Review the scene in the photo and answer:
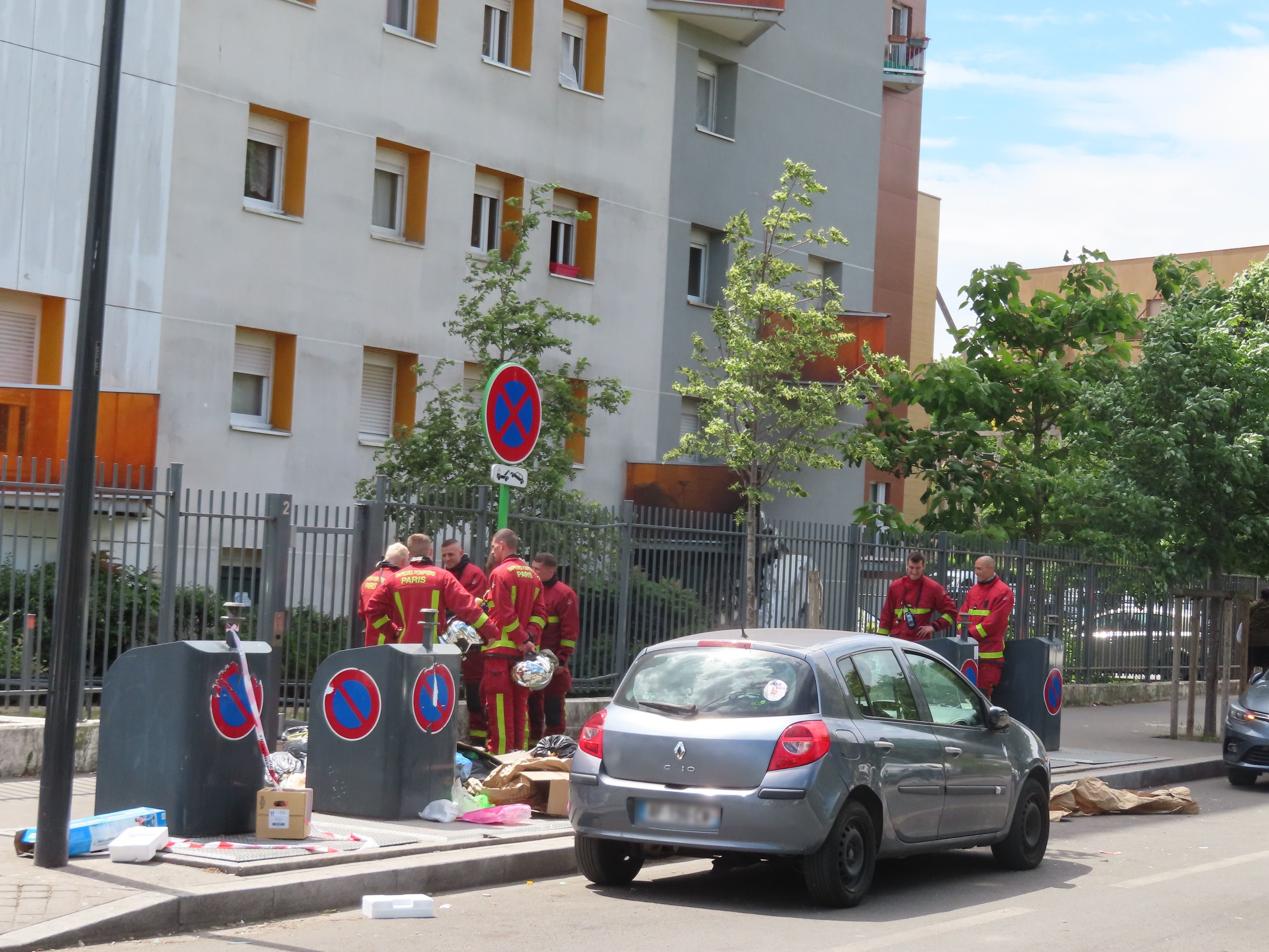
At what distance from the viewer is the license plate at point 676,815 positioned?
26.2 feet

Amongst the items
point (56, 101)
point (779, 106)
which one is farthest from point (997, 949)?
point (779, 106)

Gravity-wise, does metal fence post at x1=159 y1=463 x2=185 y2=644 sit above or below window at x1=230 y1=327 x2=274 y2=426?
below

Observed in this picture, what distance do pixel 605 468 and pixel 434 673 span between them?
1648cm

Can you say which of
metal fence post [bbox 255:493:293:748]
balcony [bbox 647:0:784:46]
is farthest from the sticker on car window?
balcony [bbox 647:0:784:46]

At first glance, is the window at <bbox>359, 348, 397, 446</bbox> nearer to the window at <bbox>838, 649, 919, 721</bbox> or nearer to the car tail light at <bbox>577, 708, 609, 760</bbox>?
the car tail light at <bbox>577, 708, 609, 760</bbox>

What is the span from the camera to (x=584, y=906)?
8227 millimetres

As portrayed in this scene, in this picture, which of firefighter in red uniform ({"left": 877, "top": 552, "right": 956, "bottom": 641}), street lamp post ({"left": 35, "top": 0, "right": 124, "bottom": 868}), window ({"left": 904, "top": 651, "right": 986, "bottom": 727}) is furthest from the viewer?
firefighter in red uniform ({"left": 877, "top": 552, "right": 956, "bottom": 641})

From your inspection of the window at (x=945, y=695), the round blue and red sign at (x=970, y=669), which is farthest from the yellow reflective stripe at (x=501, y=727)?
the round blue and red sign at (x=970, y=669)

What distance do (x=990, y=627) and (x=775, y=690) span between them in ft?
24.6

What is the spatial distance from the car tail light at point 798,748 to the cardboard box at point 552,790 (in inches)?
105

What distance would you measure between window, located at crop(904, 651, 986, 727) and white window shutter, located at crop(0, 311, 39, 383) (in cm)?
1368

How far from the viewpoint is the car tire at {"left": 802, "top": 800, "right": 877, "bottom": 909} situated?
26.4ft

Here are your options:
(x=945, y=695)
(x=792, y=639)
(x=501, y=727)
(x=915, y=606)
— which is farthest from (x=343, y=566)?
(x=915, y=606)

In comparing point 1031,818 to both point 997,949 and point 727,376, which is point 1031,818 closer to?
point 997,949
